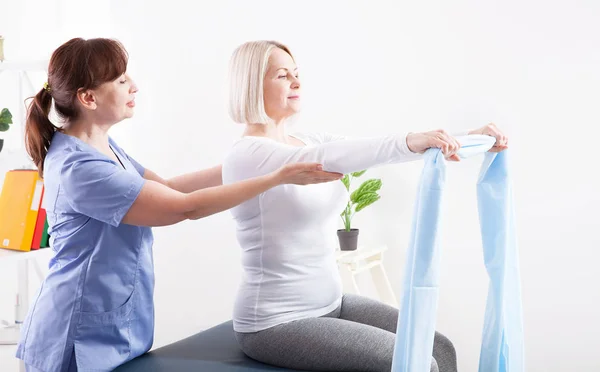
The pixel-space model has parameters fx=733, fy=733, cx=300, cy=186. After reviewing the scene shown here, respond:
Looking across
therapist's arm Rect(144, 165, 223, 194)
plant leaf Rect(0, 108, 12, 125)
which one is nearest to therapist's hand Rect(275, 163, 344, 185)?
therapist's arm Rect(144, 165, 223, 194)

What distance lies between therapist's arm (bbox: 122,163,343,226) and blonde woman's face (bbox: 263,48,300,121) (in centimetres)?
36

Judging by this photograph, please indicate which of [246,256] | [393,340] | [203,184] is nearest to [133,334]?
[246,256]

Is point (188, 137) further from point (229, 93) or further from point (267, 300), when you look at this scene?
point (267, 300)

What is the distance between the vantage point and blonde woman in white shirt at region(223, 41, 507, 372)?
168 centimetres

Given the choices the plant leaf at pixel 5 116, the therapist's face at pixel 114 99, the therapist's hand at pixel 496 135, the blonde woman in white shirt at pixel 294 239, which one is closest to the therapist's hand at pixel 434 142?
the blonde woman in white shirt at pixel 294 239

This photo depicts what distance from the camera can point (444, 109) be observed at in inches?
123

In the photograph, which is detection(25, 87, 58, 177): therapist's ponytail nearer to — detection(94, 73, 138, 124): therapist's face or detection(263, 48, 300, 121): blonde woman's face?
detection(94, 73, 138, 124): therapist's face

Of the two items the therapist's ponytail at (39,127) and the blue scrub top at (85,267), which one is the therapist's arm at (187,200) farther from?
the therapist's ponytail at (39,127)

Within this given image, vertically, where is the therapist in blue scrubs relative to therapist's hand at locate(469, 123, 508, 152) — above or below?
below

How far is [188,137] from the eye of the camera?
377 centimetres

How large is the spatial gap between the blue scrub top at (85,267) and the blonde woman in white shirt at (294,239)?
29 centimetres

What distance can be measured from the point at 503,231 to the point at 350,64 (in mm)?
1597

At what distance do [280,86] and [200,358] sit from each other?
0.74 m

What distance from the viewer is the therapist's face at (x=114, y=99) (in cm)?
184
